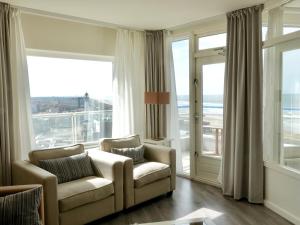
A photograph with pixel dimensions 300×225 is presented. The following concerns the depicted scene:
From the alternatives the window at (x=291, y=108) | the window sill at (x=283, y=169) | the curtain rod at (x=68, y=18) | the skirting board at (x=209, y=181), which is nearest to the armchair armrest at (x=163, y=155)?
the skirting board at (x=209, y=181)

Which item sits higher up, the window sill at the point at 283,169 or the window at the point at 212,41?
the window at the point at 212,41

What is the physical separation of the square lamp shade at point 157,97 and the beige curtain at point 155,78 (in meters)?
0.39

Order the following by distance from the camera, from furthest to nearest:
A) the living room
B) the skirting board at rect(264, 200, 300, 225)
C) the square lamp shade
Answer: the square lamp shade → the living room → the skirting board at rect(264, 200, 300, 225)

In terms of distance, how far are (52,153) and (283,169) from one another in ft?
9.14

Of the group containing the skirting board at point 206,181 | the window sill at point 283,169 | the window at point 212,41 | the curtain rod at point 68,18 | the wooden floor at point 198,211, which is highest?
the curtain rod at point 68,18

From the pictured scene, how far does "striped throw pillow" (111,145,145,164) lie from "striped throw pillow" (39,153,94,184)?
453 mm

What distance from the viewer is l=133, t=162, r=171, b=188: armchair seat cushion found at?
132 inches

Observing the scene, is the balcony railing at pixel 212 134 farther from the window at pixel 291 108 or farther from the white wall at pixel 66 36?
the white wall at pixel 66 36

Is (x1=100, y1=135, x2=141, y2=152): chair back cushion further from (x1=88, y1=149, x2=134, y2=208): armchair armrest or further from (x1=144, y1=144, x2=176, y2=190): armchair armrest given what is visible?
(x1=88, y1=149, x2=134, y2=208): armchair armrest

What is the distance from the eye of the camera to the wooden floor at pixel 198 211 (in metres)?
3.06

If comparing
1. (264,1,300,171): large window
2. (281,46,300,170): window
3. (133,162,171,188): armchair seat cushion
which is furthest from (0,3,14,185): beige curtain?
(281,46,300,170): window

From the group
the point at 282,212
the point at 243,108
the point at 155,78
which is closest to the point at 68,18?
the point at 155,78

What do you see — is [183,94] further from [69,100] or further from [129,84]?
[69,100]

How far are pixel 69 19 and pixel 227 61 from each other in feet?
7.75
